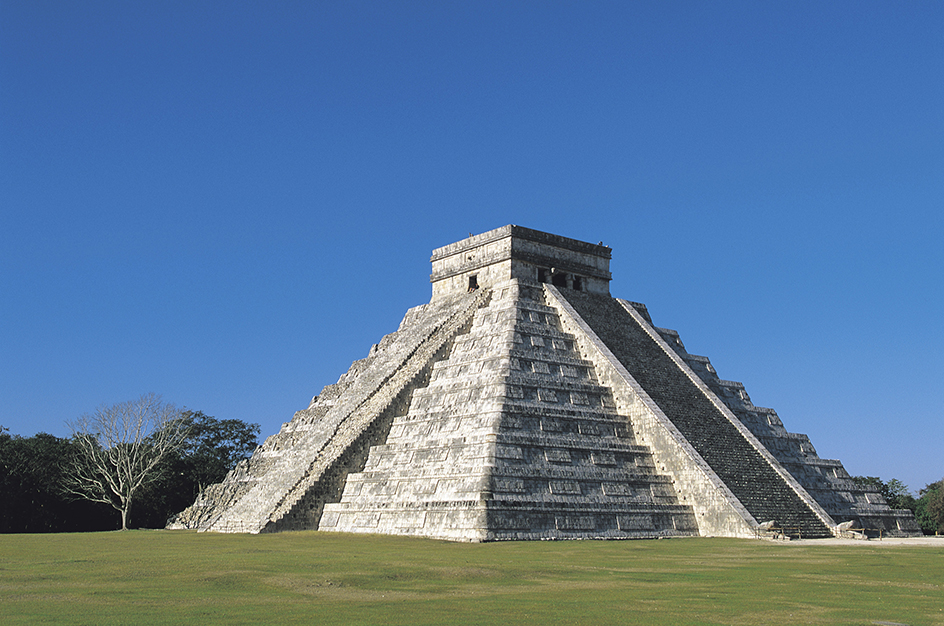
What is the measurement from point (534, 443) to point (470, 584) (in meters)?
10.7

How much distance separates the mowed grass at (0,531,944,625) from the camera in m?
10.2

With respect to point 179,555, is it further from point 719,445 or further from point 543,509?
point 719,445

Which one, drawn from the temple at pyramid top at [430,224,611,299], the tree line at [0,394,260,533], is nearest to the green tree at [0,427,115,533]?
the tree line at [0,394,260,533]

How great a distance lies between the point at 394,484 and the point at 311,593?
13.0 meters

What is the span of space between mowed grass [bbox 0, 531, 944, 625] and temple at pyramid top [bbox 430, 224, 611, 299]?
1438 cm

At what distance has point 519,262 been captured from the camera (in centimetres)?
3288

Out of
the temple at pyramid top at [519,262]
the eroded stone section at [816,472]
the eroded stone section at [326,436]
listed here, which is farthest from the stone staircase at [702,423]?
the eroded stone section at [326,436]

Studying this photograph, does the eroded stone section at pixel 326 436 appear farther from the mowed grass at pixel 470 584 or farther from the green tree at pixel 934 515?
the green tree at pixel 934 515

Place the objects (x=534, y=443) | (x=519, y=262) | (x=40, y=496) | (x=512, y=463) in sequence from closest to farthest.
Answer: (x=512, y=463) → (x=534, y=443) → (x=519, y=262) → (x=40, y=496)

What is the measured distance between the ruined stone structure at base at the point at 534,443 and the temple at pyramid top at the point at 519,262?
0.08 meters

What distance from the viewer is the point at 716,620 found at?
10070 millimetres

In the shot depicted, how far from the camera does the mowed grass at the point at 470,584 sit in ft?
33.5

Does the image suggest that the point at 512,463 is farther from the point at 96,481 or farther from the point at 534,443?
the point at 96,481

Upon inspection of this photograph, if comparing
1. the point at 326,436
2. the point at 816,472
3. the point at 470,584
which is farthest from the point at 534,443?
the point at 816,472
